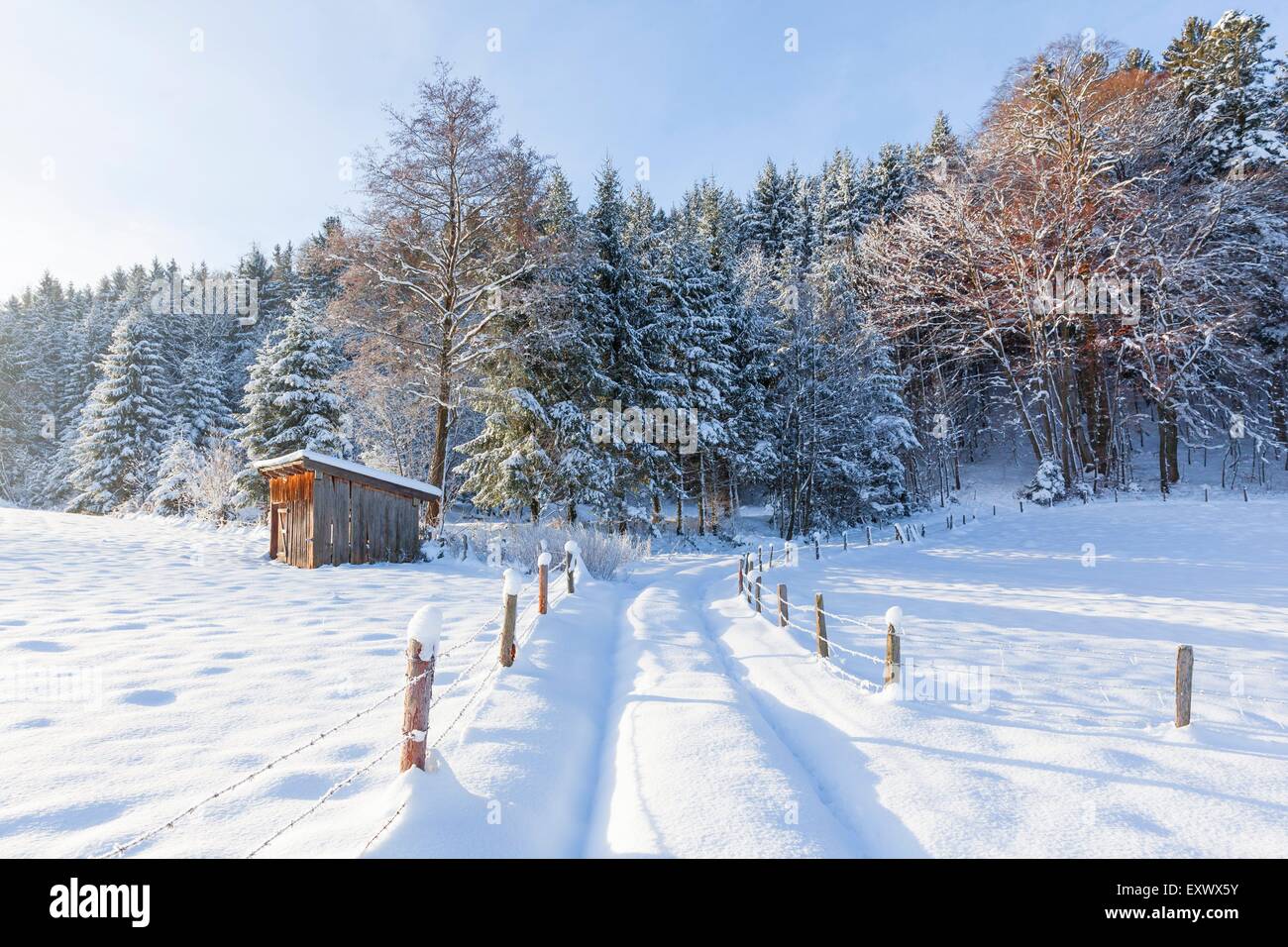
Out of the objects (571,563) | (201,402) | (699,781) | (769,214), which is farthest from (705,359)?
(201,402)

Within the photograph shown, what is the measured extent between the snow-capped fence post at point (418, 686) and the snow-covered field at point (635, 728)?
0.19m

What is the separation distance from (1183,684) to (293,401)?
28.9m

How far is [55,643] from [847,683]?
9229 millimetres

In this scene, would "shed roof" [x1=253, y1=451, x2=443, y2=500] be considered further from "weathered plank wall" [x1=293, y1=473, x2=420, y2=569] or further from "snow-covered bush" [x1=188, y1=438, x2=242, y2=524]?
"snow-covered bush" [x1=188, y1=438, x2=242, y2=524]

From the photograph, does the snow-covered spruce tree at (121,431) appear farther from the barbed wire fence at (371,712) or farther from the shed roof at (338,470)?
the barbed wire fence at (371,712)

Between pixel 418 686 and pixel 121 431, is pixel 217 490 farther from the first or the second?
pixel 418 686

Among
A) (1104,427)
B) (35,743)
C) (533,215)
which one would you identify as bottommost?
(35,743)

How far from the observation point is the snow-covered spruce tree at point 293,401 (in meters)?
25.0

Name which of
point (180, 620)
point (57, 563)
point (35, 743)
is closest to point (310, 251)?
point (57, 563)

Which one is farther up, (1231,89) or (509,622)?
(1231,89)

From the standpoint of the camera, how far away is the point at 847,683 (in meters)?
6.81

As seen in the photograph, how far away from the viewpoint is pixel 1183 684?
16.8ft
